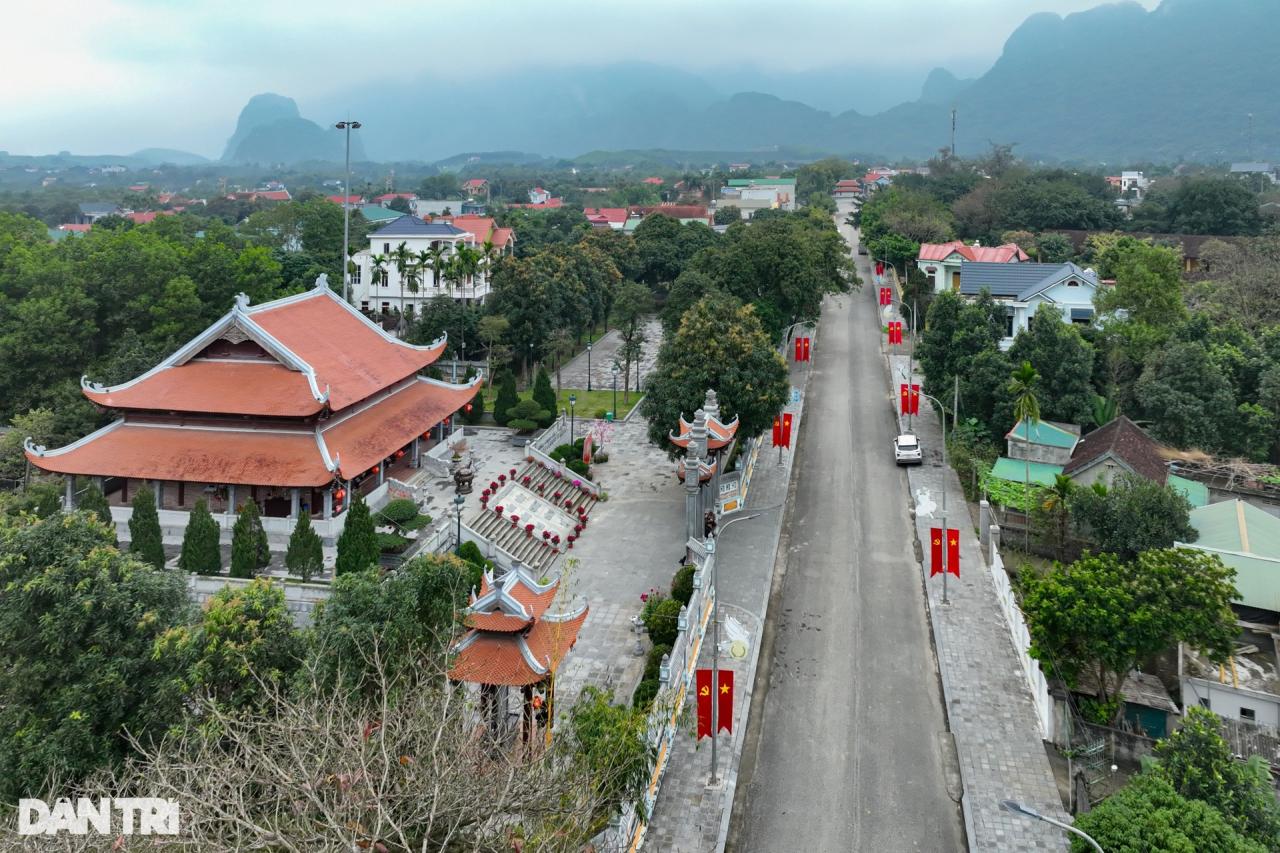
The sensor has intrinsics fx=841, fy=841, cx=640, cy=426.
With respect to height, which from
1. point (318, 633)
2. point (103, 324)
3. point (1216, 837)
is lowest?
point (1216, 837)

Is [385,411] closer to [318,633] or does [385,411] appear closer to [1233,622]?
[318,633]

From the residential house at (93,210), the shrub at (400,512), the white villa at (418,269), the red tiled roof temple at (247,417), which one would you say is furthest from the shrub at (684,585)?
the residential house at (93,210)

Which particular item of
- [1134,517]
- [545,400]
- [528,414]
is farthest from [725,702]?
[545,400]

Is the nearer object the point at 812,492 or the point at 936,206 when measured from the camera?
the point at 812,492

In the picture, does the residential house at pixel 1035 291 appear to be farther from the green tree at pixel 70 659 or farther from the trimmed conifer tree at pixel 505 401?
the green tree at pixel 70 659

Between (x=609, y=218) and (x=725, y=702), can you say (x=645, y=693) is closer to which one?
(x=725, y=702)

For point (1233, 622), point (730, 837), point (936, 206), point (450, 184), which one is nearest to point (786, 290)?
point (1233, 622)
